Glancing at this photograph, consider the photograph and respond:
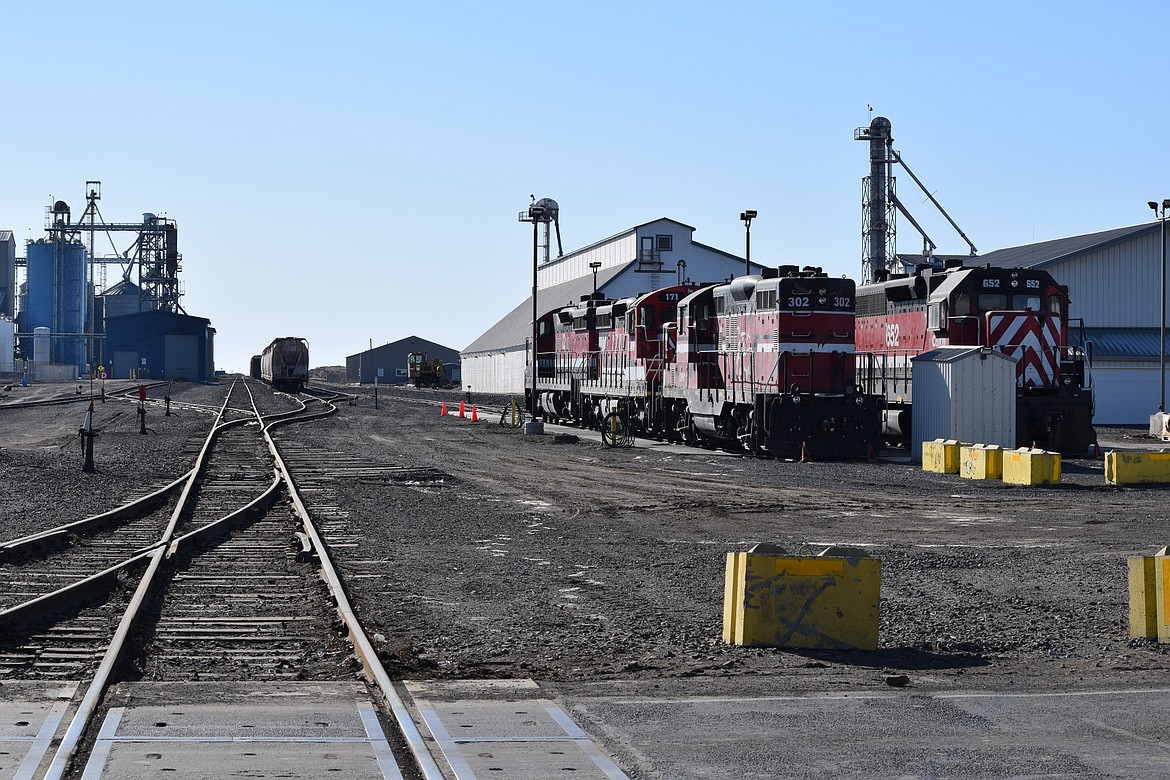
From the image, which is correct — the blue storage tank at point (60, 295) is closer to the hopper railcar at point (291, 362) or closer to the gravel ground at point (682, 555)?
the hopper railcar at point (291, 362)

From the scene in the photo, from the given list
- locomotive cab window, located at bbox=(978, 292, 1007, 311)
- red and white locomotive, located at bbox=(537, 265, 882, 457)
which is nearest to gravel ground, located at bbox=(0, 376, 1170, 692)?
red and white locomotive, located at bbox=(537, 265, 882, 457)

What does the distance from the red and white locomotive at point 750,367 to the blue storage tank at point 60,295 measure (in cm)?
8479

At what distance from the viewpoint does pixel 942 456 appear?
2373cm

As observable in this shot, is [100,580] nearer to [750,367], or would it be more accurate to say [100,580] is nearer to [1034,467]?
[1034,467]

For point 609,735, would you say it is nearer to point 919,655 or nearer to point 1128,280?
point 919,655

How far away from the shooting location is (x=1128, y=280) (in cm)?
4666

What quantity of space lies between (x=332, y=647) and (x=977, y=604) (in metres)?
4.94

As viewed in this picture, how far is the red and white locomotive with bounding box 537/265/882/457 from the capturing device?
26.4 m

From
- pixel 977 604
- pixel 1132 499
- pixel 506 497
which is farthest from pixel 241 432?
pixel 977 604

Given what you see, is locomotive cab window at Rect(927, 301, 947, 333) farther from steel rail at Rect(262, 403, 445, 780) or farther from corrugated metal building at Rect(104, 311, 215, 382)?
corrugated metal building at Rect(104, 311, 215, 382)

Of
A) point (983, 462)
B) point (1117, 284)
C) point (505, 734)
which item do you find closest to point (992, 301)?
point (983, 462)

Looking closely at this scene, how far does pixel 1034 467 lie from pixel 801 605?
13982 mm

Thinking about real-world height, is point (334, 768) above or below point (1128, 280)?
below

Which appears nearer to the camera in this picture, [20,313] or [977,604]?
[977,604]
